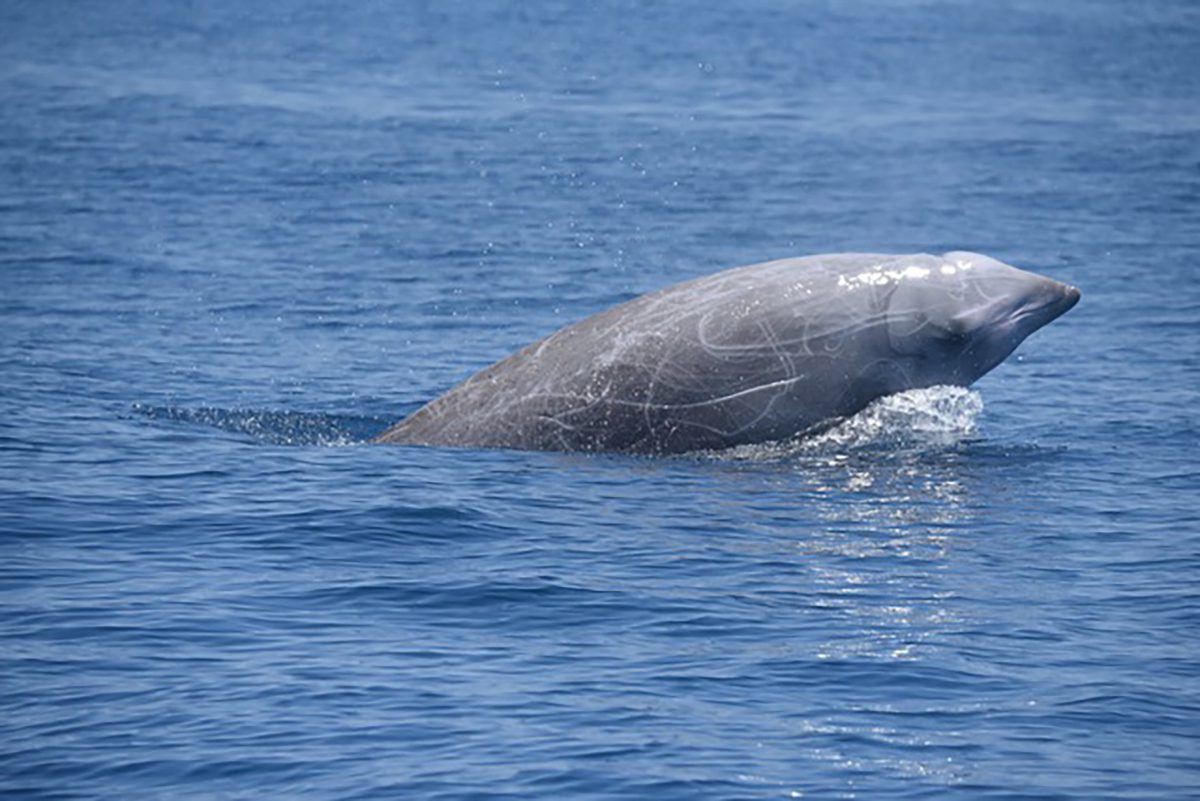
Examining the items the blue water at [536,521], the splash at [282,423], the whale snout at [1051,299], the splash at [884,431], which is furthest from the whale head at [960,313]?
the splash at [282,423]

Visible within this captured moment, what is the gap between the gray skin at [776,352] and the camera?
2045 centimetres

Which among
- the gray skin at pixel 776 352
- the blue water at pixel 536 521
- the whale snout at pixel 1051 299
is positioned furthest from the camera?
the whale snout at pixel 1051 299

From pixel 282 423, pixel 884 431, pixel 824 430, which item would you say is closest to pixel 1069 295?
pixel 884 431

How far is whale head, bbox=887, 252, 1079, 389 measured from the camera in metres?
20.5

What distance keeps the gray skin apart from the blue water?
0.43 meters

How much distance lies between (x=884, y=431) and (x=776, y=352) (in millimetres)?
1491

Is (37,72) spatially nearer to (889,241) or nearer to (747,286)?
(889,241)

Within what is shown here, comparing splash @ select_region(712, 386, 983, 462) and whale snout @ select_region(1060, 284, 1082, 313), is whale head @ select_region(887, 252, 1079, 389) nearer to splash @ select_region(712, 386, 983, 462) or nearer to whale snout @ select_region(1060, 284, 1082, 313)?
whale snout @ select_region(1060, 284, 1082, 313)

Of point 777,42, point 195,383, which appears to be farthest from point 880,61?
point 195,383

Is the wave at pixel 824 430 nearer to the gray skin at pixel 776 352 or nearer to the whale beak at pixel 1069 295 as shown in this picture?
the gray skin at pixel 776 352

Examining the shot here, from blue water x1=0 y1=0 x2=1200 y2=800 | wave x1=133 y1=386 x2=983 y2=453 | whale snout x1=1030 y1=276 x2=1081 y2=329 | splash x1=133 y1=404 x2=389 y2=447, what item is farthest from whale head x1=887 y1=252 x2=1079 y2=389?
splash x1=133 y1=404 x2=389 y2=447

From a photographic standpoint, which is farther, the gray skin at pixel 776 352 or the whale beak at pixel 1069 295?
the whale beak at pixel 1069 295

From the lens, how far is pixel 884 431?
21078mm

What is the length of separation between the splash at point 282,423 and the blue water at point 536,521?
76 millimetres
